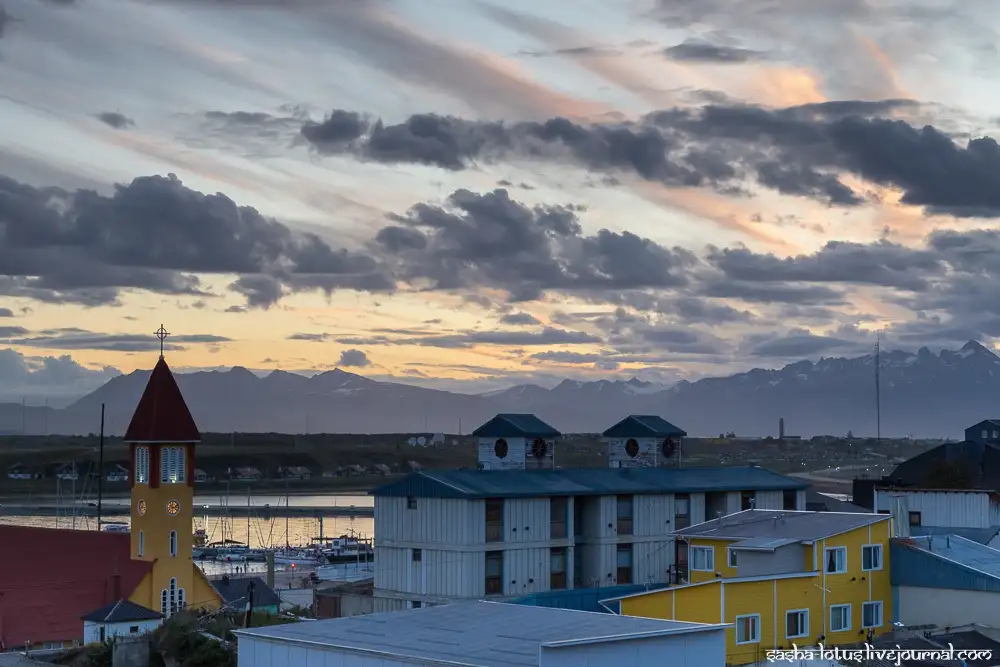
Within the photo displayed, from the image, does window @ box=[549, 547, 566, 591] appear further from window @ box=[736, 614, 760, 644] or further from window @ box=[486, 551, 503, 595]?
window @ box=[736, 614, 760, 644]

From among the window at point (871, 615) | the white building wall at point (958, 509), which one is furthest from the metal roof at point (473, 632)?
the white building wall at point (958, 509)

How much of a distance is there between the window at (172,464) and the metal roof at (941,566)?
32.6 meters

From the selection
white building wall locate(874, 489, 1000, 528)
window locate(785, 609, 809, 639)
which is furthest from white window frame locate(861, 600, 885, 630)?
white building wall locate(874, 489, 1000, 528)

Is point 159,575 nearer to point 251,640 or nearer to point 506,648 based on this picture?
point 251,640

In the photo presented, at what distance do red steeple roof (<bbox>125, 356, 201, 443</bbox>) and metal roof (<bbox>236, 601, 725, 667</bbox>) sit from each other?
25.1 meters

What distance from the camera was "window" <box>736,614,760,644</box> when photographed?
145ft

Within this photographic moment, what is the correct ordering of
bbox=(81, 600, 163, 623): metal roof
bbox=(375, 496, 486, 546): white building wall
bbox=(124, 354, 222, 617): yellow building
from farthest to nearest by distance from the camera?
bbox=(124, 354, 222, 617): yellow building, bbox=(81, 600, 163, 623): metal roof, bbox=(375, 496, 486, 546): white building wall

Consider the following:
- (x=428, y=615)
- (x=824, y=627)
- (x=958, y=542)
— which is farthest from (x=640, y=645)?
(x=958, y=542)

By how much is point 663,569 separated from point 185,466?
74.8ft

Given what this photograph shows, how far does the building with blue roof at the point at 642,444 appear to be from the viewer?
65875mm

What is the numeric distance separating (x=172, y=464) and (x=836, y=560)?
1239 inches

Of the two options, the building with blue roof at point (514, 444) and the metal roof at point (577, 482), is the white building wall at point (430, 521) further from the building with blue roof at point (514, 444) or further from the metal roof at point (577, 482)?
the building with blue roof at point (514, 444)

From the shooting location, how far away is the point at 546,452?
2436 inches

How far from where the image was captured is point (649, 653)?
115ft
